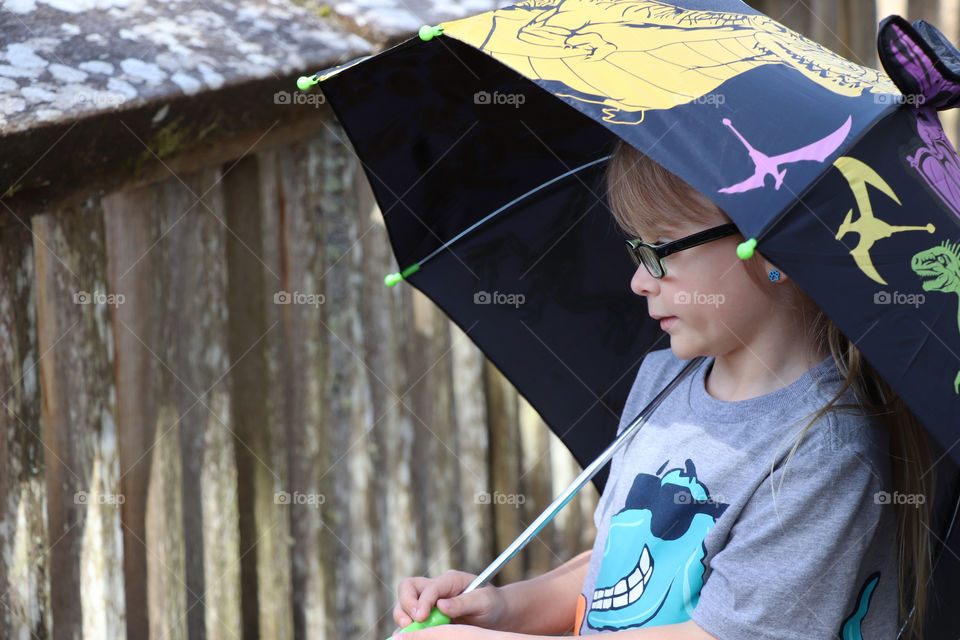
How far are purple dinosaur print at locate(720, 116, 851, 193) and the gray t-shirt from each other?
1.31ft

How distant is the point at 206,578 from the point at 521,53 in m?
1.37

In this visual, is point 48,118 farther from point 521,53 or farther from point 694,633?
point 694,633

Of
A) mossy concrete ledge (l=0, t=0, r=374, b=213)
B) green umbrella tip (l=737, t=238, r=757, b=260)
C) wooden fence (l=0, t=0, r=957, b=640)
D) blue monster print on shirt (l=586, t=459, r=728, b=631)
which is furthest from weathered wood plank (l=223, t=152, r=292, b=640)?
green umbrella tip (l=737, t=238, r=757, b=260)

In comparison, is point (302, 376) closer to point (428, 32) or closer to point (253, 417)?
point (253, 417)

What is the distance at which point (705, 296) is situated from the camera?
1.35 m

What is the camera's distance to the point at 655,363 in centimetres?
172

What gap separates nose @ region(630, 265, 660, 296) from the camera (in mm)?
1381

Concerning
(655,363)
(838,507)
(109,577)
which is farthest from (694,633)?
(109,577)

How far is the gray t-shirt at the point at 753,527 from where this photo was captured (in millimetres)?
1240

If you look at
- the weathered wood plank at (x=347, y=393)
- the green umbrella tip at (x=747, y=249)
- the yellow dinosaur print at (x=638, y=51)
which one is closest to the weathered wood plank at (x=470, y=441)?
the weathered wood plank at (x=347, y=393)

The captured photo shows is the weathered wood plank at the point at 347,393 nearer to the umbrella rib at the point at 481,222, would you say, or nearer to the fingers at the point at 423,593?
the umbrella rib at the point at 481,222

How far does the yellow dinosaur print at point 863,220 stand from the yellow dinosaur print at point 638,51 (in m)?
0.14

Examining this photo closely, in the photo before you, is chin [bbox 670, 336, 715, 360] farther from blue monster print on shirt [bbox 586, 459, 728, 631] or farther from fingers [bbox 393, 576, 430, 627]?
fingers [bbox 393, 576, 430, 627]

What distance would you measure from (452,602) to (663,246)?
647 millimetres
